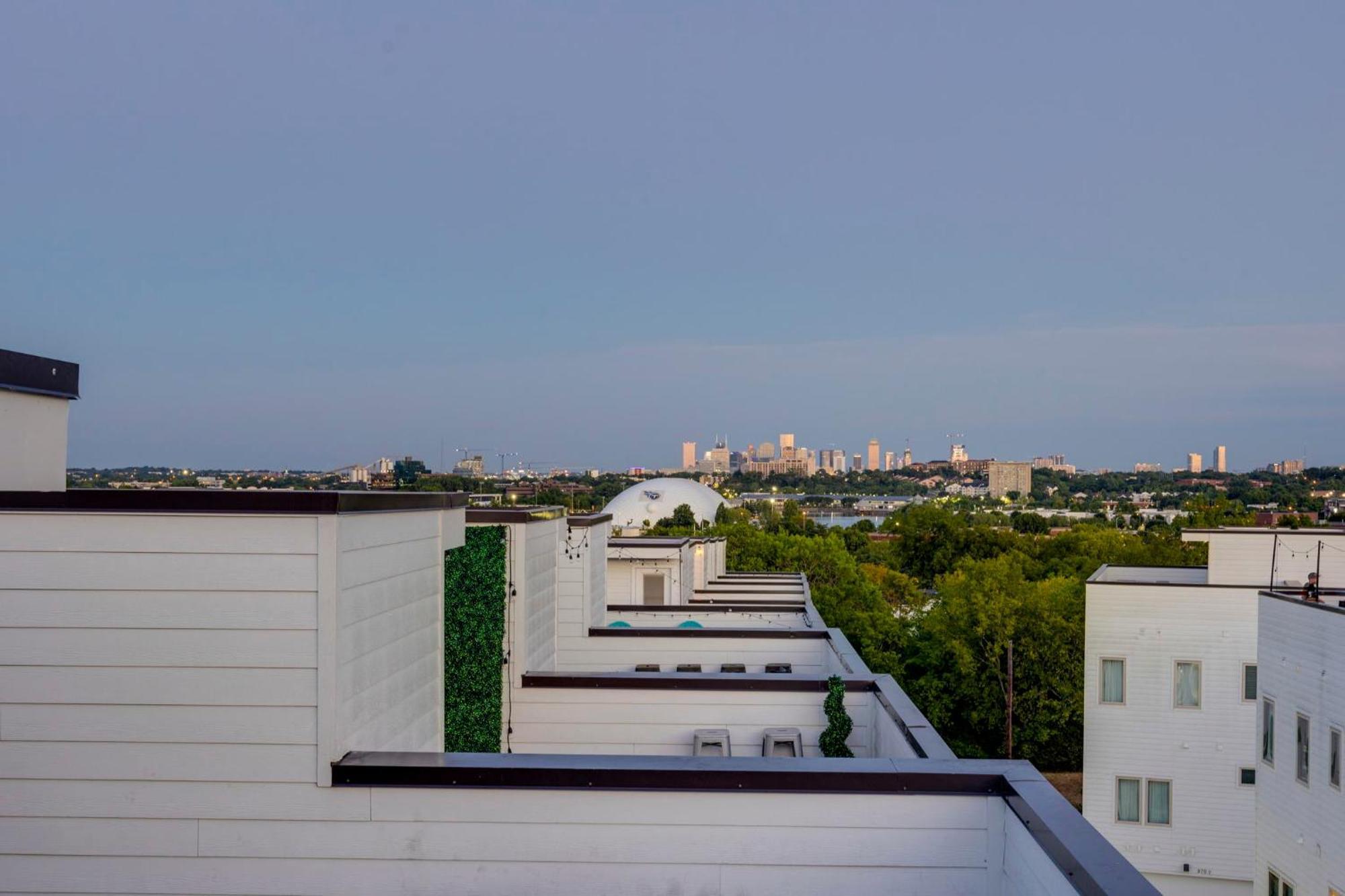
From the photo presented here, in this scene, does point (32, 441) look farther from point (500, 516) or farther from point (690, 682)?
point (690, 682)

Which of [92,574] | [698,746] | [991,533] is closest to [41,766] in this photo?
[92,574]

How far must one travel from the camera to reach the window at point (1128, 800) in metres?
18.8

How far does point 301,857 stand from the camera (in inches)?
225

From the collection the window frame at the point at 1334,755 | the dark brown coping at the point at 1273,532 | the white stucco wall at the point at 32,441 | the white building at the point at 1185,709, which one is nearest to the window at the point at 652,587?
the white building at the point at 1185,709

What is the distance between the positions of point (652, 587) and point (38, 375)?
831 inches

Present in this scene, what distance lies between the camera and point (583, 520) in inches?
628

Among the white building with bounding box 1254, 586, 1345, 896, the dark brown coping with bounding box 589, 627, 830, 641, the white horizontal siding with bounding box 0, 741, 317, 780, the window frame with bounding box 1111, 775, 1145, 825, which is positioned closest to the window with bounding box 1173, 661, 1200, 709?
the window frame with bounding box 1111, 775, 1145, 825

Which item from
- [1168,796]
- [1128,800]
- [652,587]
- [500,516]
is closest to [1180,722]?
[1168,796]

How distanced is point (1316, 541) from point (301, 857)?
734 inches

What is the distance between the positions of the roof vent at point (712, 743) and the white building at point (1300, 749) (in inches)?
268

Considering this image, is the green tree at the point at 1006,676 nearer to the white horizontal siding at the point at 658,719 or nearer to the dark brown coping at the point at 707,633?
the dark brown coping at the point at 707,633

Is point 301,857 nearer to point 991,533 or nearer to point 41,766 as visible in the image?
point 41,766

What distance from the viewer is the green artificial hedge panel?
842 cm

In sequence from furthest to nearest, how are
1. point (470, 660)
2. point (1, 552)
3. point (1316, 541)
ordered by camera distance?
point (1316, 541) → point (470, 660) → point (1, 552)
